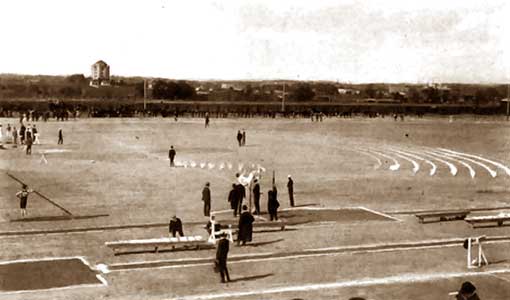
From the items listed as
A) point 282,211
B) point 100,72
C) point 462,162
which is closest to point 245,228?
point 282,211

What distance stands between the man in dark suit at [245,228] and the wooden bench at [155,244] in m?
0.91

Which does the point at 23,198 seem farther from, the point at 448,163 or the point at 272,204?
the point at 448,163

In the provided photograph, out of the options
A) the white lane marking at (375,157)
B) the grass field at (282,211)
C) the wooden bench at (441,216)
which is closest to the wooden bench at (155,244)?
the grass field at (282,211)

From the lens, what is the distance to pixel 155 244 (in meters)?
17.6

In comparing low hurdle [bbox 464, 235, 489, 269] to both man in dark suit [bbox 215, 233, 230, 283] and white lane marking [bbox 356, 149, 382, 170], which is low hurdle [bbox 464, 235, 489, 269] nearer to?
man in dark suit [bbox 215, 233, 230, 283]

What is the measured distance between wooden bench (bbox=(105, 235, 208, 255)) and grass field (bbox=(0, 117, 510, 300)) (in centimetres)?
27

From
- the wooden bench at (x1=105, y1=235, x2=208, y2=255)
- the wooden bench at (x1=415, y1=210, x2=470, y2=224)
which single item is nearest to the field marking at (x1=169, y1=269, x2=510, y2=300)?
the wooden bench at (x1=105, y1=235, x2=208, y2=255)

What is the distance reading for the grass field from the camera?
15.1 metres

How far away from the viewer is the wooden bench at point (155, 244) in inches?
686

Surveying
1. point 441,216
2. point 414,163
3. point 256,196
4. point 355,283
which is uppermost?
point 256,196

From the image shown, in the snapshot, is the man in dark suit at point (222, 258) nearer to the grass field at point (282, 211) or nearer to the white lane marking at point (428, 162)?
the grass field at point (282, 211)

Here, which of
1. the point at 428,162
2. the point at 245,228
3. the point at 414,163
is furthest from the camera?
the point at 428,162

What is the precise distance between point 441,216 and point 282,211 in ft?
16.4

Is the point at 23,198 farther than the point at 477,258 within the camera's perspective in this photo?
Yes
